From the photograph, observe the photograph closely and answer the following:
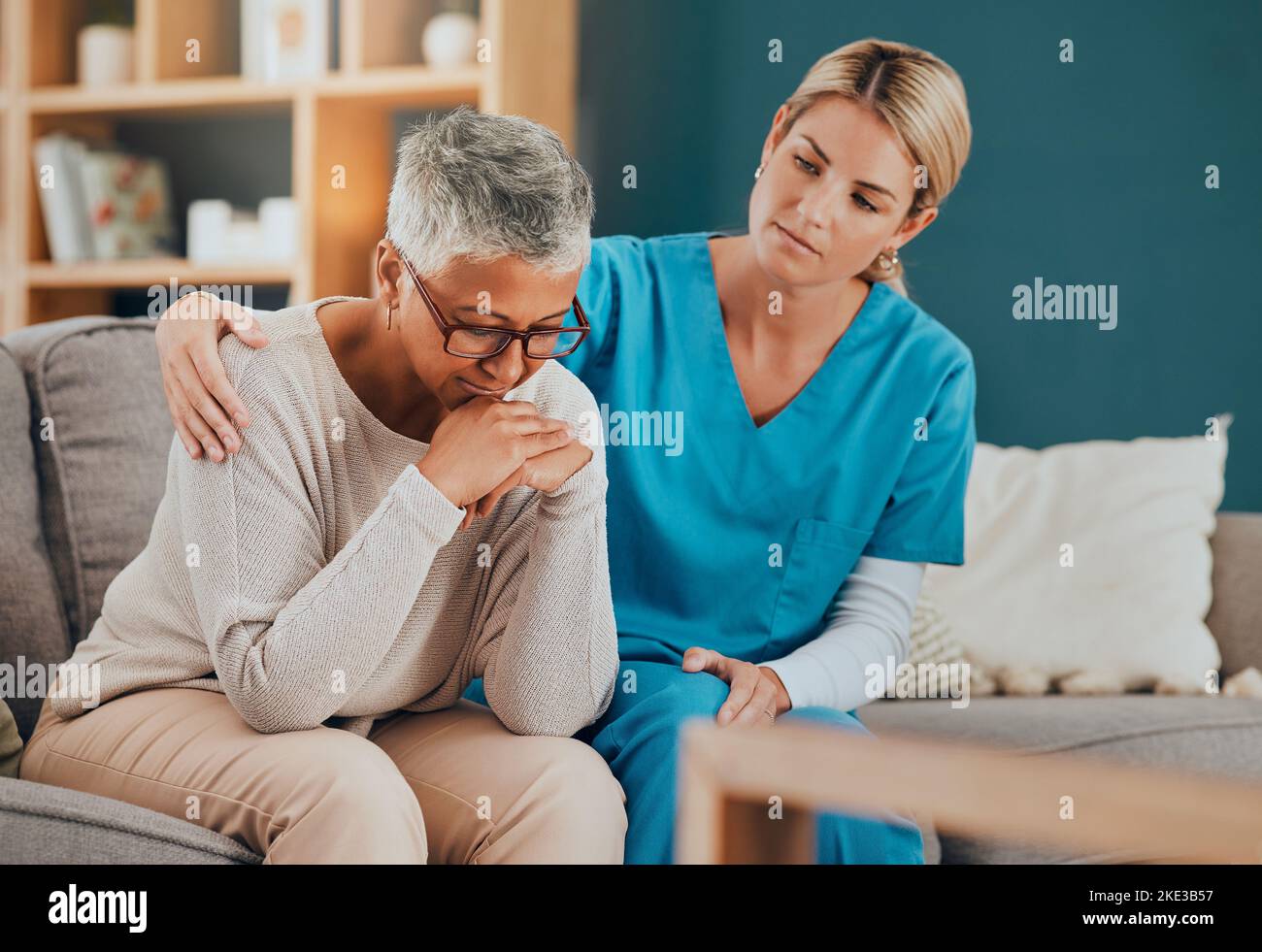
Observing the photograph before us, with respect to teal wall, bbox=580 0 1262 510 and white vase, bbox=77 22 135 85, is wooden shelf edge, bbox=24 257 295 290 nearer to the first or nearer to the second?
white vase, bbox=77 22 135 85

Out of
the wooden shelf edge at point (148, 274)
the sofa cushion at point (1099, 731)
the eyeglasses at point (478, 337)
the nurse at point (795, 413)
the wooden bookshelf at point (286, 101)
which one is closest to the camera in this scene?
the eyeglasses at point (478, 337)

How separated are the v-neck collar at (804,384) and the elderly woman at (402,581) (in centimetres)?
18

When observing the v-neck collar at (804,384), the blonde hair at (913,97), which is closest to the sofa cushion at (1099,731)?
the v-neck collar at (804,384)

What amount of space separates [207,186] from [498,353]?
172 centimetres

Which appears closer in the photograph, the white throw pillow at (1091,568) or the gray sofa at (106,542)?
the gray sofa at (106,542)

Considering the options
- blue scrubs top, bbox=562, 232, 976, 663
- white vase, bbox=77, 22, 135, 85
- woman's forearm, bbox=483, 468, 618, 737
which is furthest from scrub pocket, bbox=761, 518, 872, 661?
white vase, bbox=77, 22, 135, 85

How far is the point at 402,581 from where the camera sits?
2.80ft

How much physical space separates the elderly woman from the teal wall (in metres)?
0.45

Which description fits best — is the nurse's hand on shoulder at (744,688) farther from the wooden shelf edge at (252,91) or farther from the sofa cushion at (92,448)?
the wooden shelf edge at (252,91)

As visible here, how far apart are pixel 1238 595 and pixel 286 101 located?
175 centimetres

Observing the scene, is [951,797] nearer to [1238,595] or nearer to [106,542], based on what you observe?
[106,542]

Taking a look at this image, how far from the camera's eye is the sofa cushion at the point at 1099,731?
127 centimetres

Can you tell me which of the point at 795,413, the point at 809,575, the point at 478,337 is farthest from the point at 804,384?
the point at 478,337
